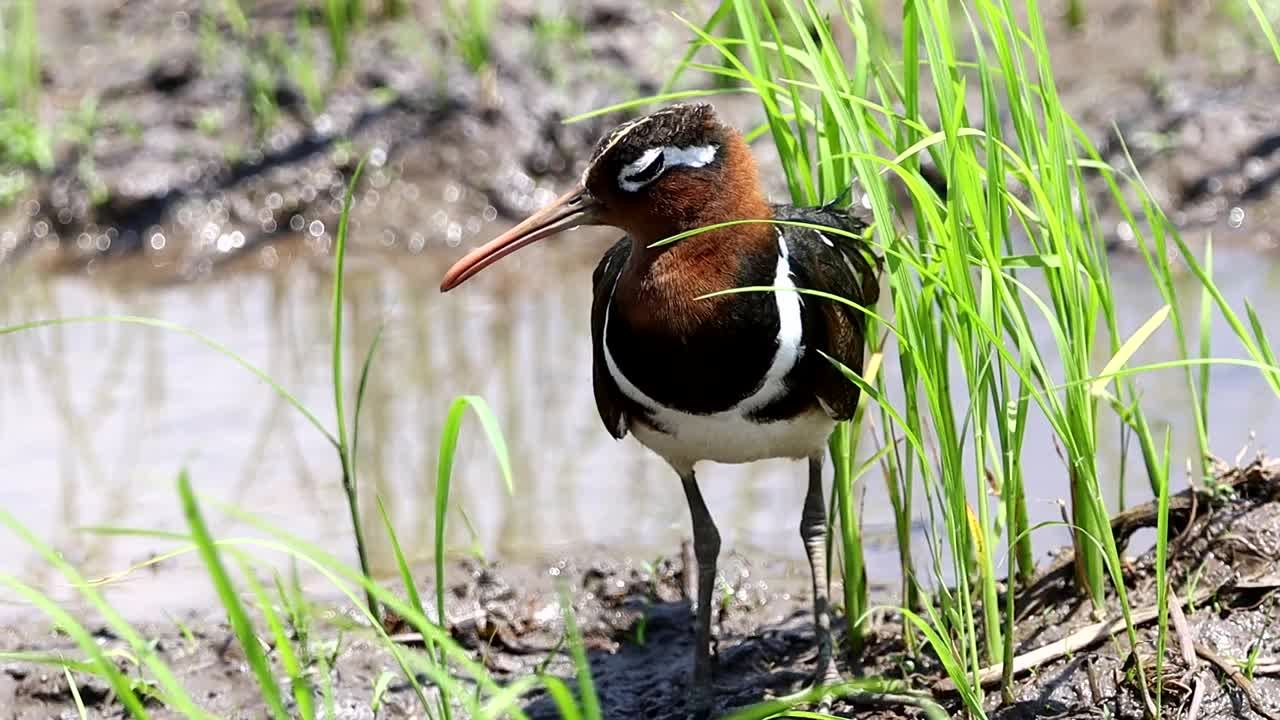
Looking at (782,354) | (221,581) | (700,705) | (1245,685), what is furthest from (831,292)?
(221,581)

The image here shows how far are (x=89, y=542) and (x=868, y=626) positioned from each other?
7.84 feet

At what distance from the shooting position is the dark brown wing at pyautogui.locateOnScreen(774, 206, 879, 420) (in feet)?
11.3

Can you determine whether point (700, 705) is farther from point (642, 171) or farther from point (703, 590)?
point (642, 171)

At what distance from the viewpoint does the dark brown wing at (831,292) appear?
3.45 m

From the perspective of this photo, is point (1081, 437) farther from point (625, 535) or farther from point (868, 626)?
point (625, 535)

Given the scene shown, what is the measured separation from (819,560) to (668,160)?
3.32 ft

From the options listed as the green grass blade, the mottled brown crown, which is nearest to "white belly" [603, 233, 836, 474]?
the mottled brown crown

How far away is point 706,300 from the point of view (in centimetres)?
337

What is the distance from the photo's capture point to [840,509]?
3672mm

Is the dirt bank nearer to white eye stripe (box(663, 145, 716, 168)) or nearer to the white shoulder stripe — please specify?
white eye stripe (box(663, 145, 716, 168))

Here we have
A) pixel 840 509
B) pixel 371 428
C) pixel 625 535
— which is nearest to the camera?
pixel 840 509

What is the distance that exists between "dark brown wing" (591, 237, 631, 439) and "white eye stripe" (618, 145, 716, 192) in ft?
0.78

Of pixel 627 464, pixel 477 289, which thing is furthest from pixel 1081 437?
pixel 477 289

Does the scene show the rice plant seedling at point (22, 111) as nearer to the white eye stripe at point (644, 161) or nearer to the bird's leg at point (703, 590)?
the bird's leg at point (703, 590)
